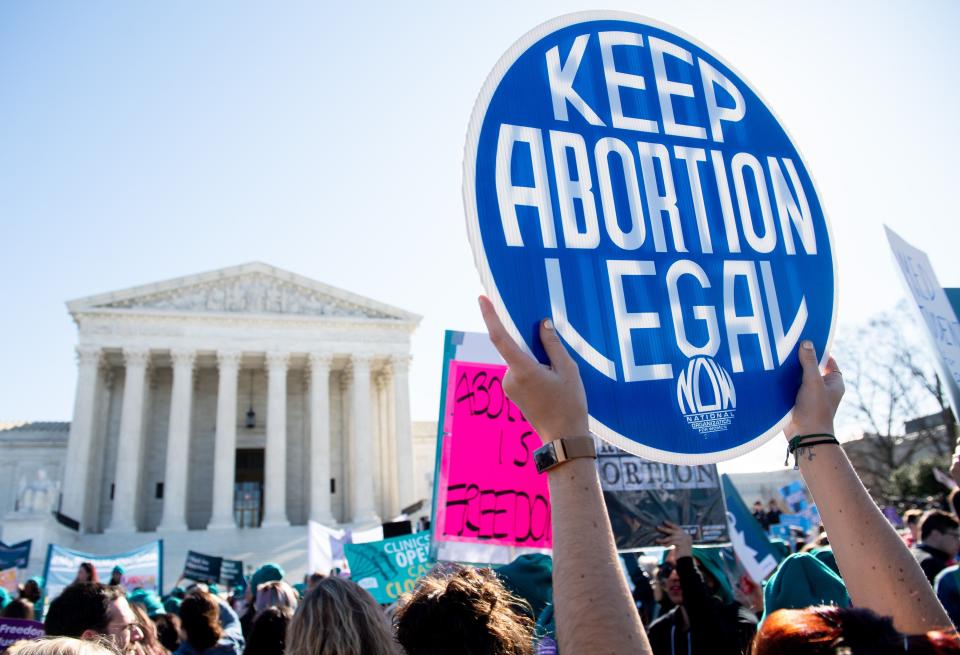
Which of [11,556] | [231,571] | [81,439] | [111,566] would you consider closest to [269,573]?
[111,566]

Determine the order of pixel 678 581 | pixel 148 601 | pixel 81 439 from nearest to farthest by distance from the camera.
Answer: pixel 678 581 → pixel 148 601 → pixel 81 439

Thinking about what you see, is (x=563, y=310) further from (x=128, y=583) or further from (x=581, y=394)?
(x=128, y=583)

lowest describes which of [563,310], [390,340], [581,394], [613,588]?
[613,588]

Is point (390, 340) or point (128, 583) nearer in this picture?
point (128, 583)

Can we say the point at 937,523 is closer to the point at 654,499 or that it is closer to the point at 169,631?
the point at 654,499

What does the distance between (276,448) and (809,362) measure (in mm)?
39528

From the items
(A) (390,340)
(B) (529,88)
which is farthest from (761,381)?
(A) (390,340)

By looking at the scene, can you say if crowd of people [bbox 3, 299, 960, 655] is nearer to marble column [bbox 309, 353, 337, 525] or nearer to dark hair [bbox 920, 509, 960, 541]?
dark hair [bbox 920, 509, 960, 541]

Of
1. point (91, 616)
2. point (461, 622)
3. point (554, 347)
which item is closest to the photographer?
point (554, 347)

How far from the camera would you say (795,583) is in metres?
3.42

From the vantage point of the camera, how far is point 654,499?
8.93m

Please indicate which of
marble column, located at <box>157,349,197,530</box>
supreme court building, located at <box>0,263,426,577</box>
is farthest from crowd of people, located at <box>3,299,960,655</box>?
marble column, located at <box>157,349,197,530</box>

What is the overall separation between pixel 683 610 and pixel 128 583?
14906mm

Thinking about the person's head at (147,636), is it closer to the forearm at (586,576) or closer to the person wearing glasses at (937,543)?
the forearm at (586,576)
